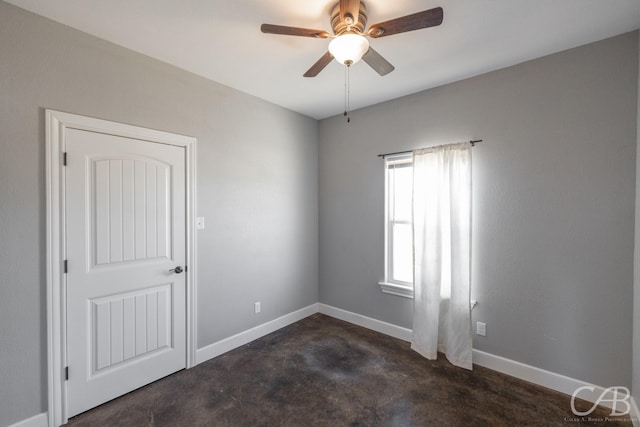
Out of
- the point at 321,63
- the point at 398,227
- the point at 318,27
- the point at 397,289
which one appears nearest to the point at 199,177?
the point at 321,63

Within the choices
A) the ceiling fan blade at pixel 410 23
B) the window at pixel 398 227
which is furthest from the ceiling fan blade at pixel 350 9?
the window at pixel 398 227

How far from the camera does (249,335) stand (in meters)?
3.04

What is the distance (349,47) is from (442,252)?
2047mm

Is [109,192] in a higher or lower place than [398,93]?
lower

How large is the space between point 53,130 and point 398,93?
9.80 ft

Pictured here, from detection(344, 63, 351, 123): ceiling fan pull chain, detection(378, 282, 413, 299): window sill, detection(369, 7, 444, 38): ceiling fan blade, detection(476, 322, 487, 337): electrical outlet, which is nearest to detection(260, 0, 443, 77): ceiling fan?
detection(369, 7, 444, 38): ceiling fan blade

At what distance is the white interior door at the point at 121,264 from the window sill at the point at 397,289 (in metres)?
2.14

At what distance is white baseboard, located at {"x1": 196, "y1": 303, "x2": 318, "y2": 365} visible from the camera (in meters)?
2.67

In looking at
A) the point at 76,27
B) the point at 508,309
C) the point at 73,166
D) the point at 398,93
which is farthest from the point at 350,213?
the point at 76,27

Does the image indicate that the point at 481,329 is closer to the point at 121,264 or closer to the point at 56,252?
the point at 121,264

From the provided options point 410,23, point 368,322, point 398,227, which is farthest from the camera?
point 368,322

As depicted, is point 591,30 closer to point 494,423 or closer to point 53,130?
point 494,423

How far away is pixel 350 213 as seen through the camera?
3.57 meters

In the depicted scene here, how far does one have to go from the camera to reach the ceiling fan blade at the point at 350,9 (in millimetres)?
1496
